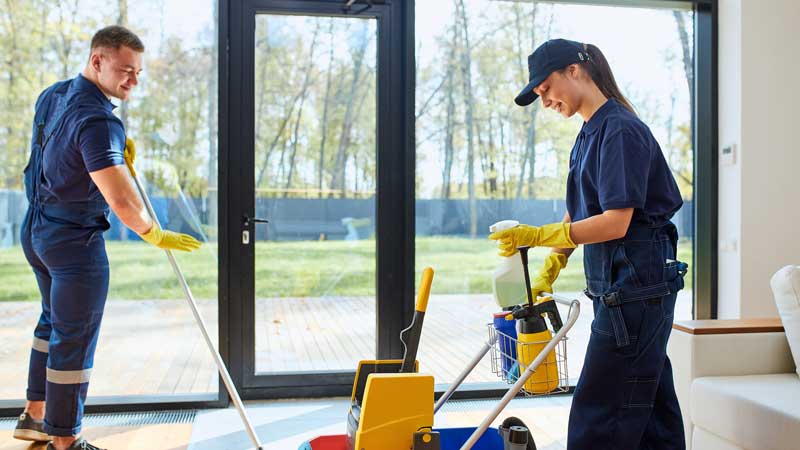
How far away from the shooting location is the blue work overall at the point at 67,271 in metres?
2.70

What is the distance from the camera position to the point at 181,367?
366 cm

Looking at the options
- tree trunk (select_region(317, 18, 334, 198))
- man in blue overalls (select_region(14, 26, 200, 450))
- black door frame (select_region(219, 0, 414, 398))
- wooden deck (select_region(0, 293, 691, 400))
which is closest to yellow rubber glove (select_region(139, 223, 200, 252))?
man in blue overalls (select_region(14, 26, 200, 450))

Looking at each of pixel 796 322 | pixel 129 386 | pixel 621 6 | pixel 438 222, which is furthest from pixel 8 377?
pixel 621 6

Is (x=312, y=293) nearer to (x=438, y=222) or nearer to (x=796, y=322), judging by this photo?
(x=438, y=222)

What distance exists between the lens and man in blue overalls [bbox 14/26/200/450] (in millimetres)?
2631

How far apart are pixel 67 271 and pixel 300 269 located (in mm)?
1307

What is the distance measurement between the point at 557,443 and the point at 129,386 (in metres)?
2.11

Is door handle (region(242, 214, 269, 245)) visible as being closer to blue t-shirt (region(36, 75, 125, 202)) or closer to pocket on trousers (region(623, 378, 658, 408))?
blue t-shirt (region(36, 75, 125, 202))

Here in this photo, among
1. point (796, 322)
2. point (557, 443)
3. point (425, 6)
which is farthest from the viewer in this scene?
point (425, 6)

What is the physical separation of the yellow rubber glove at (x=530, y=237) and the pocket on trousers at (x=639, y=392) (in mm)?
410

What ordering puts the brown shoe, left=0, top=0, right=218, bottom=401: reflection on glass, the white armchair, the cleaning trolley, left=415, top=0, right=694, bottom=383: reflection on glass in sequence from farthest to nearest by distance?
left=415, top=0, right=694, bottom=383: reflection on glass < left=0, top=0, right=218, bottom=401: reflection on glass < the brown shoe < the white armchair < the cleaning trolley

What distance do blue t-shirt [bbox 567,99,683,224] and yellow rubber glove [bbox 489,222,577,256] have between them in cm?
14

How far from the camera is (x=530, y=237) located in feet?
6.40

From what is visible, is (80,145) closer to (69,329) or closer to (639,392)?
(69,329)
